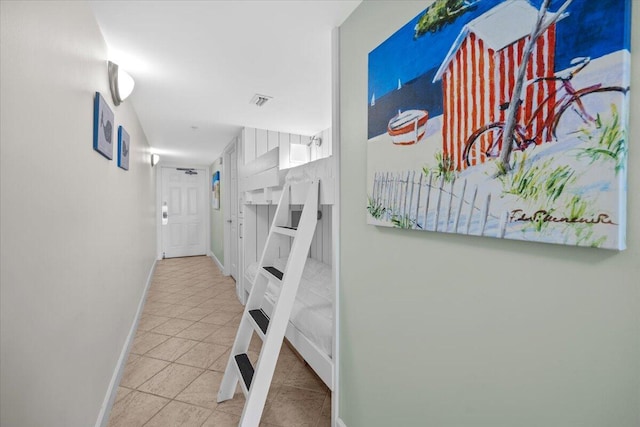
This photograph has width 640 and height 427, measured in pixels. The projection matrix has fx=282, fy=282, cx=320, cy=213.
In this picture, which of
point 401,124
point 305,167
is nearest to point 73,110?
point 305,167

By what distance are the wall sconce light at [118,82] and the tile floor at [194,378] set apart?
6.44 feet

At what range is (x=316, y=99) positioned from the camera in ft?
8.43

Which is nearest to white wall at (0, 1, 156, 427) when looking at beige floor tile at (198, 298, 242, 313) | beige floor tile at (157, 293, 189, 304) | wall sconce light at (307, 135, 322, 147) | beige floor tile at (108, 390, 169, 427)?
beige floor tile at (108, 390, 169, 427)

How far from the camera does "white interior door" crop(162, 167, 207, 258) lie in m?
6.51

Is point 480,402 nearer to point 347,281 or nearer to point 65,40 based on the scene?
point 347,281

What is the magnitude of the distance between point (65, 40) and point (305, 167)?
4.10 feet

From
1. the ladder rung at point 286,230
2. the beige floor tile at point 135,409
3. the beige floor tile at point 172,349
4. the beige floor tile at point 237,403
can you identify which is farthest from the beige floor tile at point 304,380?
the ladder rung at point 286,230

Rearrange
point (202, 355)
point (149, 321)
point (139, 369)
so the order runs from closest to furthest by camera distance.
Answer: point (139, 369) < point (202, 355) < point (149, 321)

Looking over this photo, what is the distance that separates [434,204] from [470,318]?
375mm

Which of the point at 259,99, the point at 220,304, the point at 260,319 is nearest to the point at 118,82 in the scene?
the point at 259,99

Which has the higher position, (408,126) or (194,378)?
(408,126)

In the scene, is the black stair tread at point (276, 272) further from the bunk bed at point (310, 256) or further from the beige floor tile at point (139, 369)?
the beige floor tile at point (139, 369)
